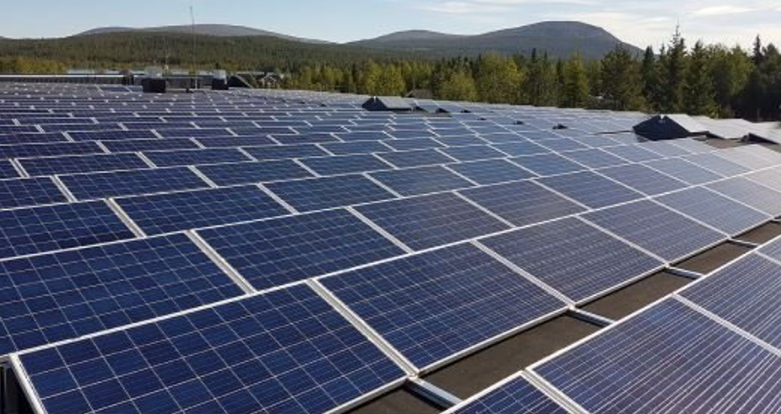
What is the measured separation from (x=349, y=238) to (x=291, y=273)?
1.83 meters

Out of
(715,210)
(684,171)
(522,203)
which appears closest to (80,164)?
(522,203)

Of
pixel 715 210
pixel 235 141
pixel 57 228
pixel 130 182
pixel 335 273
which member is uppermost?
pixel 235 141

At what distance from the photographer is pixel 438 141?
26.4m

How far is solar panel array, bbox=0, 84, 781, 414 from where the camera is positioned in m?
7.39

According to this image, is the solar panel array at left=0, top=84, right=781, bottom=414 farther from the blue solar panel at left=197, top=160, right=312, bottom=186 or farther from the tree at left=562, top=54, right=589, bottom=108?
the tree at left=562, top=54, right=589, bottom=108

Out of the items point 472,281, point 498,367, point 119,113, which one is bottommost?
point 498,367

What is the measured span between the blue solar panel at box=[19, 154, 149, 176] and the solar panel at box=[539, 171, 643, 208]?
11268mm

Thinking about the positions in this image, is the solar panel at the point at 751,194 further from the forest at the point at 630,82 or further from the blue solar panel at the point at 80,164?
the forest at the point at 630,82

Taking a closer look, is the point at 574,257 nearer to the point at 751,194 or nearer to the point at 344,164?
the point at 344,164

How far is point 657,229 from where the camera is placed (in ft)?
48.8

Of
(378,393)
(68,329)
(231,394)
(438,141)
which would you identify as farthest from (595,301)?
(438,141)

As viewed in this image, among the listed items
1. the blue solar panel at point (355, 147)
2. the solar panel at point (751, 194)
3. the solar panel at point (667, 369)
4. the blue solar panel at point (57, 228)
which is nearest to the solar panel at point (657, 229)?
the solar panel at point (667, 369)

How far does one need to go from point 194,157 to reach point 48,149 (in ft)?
16.0

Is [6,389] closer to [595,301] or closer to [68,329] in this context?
[68,329]
